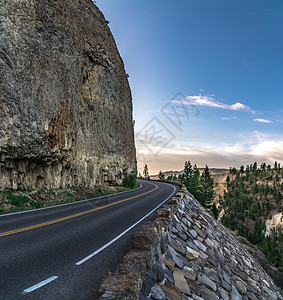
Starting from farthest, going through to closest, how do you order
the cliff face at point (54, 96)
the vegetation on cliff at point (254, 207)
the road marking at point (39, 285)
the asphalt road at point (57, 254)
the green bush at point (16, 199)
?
the vegetation on cliff at point (254, 207)
the cliff face at point (54, 96)
the green bush at point (16, 199)
the asphalt road at point (57, 254)
the road marking at point (39, 285)

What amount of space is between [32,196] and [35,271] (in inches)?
460

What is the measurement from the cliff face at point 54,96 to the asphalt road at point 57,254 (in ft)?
22.6

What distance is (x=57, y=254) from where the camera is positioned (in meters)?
5.59

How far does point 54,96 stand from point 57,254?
1622 centimetres

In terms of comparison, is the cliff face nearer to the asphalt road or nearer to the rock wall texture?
the asphalt road

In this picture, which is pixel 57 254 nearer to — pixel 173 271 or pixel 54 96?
pixel 173 271

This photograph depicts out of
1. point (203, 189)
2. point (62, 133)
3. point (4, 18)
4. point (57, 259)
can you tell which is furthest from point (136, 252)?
point (203, 189)

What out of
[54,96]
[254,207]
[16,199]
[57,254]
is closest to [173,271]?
[57,254]

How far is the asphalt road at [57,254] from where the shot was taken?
154 inches

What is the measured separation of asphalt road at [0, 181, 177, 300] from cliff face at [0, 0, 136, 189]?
6894mm

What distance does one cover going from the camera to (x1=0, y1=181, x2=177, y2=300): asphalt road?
3903 millimetres

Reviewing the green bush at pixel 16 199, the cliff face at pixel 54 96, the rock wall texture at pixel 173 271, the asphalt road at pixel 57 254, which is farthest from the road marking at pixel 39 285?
the cliff face at pixel 54 96

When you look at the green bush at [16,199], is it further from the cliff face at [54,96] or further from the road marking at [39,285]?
the road marking at [39,285]

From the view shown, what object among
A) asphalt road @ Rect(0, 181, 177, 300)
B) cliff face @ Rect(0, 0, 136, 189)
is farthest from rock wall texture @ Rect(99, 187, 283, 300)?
cliff face @ Rect(0, 0, 136, 189)
